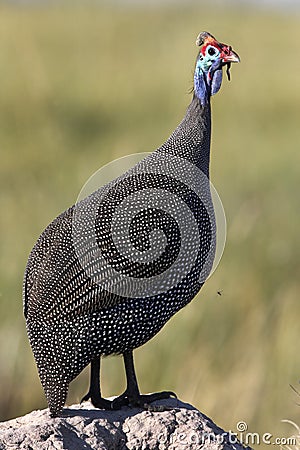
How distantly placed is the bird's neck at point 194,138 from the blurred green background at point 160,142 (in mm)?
826

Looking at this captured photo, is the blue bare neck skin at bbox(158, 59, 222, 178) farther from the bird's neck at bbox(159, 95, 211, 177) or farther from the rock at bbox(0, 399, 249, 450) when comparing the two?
the rock at bbox(0, 399, 249, 450)

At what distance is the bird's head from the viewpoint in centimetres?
348

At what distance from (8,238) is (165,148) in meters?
3.24

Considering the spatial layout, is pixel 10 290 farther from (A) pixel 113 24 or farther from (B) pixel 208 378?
(A) pixel 113 24

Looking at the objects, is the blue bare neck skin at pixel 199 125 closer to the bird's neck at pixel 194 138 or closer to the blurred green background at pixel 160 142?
the bird's neck at pixel 194 138

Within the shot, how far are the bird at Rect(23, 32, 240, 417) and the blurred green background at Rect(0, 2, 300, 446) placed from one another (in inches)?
44.4

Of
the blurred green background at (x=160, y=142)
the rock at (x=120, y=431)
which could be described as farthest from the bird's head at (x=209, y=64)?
the rock at (x=120, y=431)

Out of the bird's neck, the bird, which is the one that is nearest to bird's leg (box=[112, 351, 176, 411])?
the bird

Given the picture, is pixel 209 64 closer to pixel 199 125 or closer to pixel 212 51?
pixel 212 51

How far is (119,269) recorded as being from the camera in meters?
3.21

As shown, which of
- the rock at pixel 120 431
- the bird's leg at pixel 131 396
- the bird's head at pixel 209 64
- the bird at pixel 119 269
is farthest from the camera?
the bird's head at pixel 209 64

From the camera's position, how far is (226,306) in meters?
5.60

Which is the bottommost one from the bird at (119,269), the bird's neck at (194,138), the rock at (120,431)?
the rock at (120,431)

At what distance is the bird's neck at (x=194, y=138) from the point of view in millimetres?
3480
